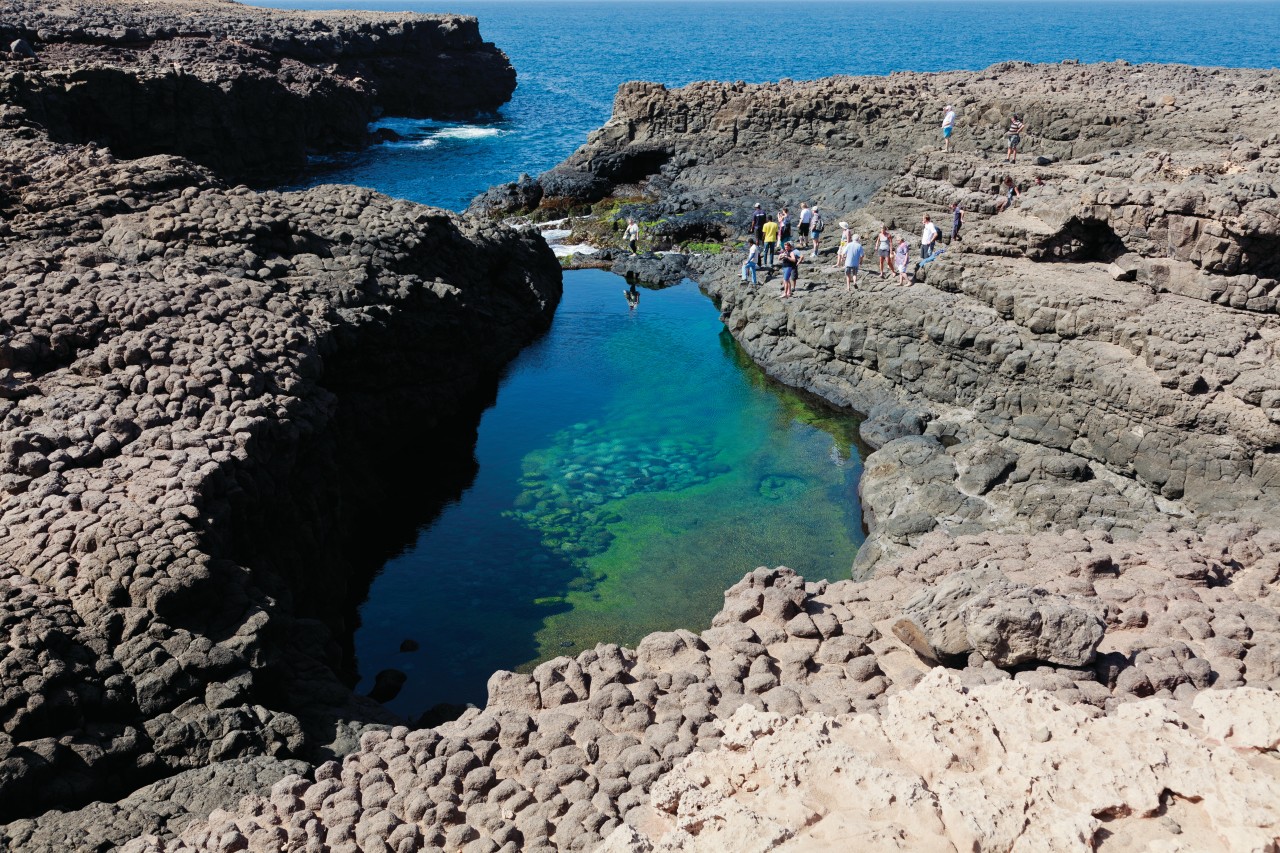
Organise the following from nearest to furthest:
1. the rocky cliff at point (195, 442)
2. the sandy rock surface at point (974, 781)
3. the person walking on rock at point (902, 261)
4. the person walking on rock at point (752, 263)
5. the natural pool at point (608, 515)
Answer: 1. the sandy rock surface at point (974, 781)
2. the rocky cliff at point (195, 442)
3. the natural pool at point (608, 515)
4. the person walking on rock at point (902, 261)
5. the person walking on rock at point (752, 263)

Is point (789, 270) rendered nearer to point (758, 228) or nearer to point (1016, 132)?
point (758, 228)

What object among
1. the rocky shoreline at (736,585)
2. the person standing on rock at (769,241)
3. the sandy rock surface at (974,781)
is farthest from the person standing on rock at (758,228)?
the sandy rock surface at (974,781)

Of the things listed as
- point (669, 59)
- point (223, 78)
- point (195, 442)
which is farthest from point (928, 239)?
point (669, 59)

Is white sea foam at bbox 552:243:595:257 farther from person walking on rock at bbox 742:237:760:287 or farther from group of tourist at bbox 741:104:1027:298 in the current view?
person walking on rock at bbox 742:237:760:287

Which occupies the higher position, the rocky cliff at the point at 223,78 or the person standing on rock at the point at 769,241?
the rocky cliff at the point at 223,78

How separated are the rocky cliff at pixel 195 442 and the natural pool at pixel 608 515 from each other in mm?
1330

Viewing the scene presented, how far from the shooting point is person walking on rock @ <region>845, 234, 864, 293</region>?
85.5 feet

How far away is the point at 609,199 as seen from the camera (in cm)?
4250

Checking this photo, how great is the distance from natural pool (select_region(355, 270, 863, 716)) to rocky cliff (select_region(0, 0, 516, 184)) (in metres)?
26.7

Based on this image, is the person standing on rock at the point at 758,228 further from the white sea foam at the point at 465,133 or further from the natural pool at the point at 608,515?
the white sea foam at the point at 465,133

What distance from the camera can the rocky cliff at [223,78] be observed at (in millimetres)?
44094

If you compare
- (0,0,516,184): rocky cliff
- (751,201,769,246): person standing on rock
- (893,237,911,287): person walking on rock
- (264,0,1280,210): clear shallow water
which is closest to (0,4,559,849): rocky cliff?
(751,201,769,246): person standing on rock

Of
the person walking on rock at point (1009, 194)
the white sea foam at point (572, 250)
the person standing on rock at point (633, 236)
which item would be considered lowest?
the white sea foam at point (572, 250)

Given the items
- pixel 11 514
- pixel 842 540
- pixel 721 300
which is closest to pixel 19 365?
pixel 11 514
